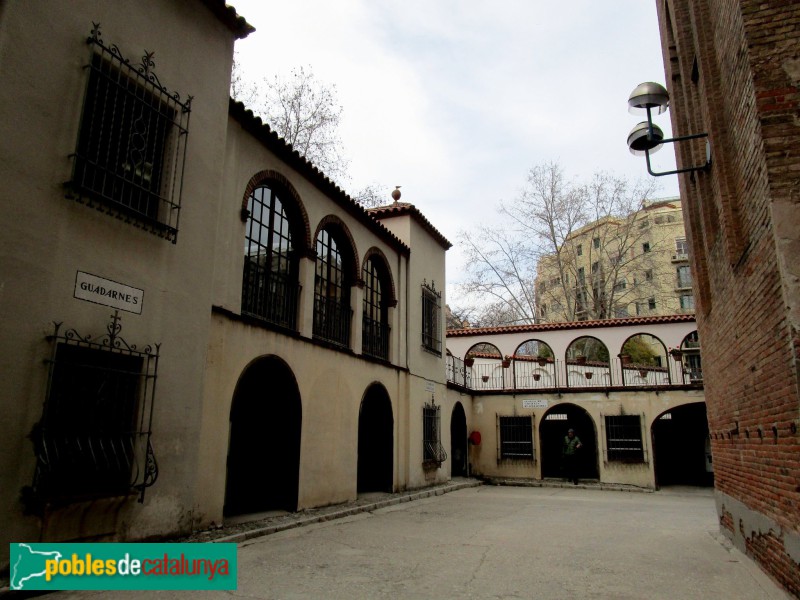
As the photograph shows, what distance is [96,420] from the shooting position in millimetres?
6129

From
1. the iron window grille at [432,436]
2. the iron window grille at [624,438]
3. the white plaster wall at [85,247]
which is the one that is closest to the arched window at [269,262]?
the white plaster wall at [85,247]

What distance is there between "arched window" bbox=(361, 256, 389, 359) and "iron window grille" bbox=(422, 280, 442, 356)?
202 cm

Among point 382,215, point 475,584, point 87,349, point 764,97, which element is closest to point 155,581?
point 87,349

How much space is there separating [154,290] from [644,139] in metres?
6.17

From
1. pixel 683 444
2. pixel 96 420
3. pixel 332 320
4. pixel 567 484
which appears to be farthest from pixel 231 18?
pixel 683 444

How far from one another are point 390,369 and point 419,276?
321 cm

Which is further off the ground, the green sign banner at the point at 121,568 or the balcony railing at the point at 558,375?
the balcony railing at the point at 558,375

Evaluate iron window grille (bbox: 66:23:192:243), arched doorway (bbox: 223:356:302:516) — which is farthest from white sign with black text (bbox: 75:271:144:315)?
arched doorway (bbox: 223:356:302:516)

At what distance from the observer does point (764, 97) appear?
504 centimetres

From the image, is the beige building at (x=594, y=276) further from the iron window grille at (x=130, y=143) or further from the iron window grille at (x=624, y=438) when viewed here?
the iron window grille at (x=130, y=143)

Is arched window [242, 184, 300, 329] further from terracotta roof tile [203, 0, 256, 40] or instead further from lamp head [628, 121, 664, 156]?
lamp head [628, 121, 664, 156]

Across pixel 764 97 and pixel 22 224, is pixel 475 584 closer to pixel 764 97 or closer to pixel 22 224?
pixel 764 97

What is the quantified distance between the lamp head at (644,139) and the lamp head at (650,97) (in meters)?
0.23

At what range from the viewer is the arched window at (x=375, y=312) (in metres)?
13.8
